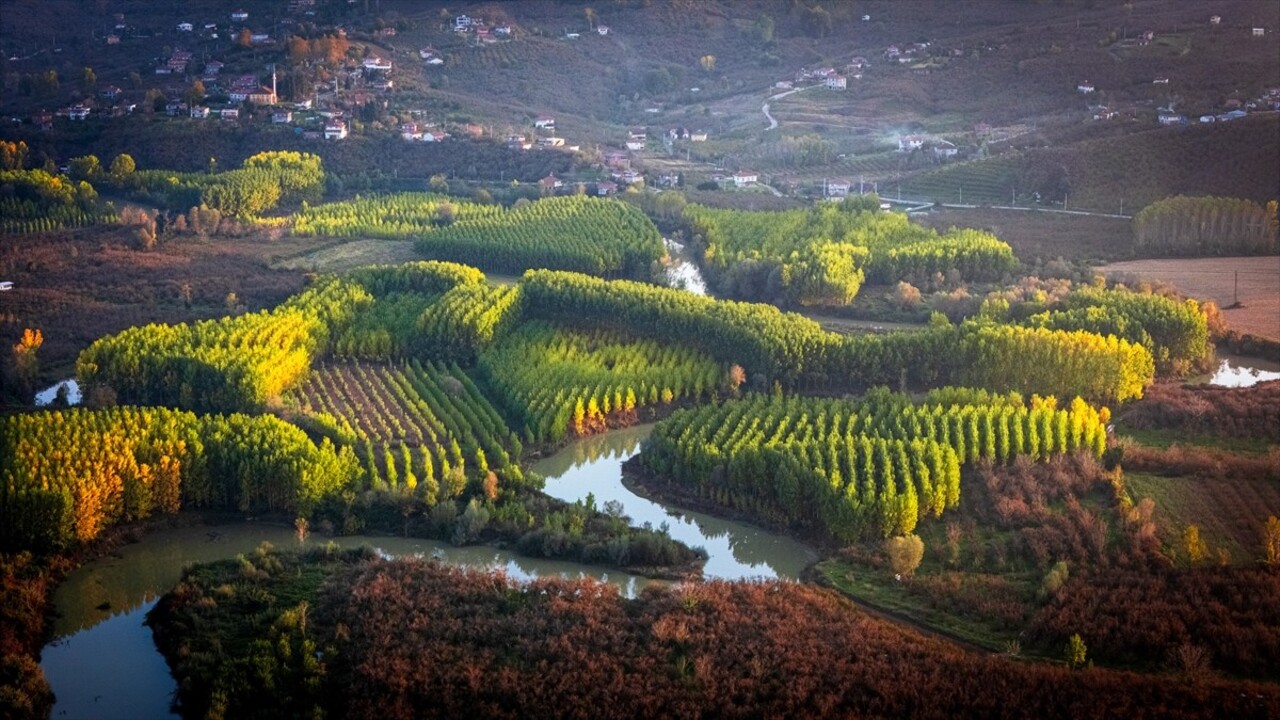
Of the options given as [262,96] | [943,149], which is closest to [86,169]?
[262,96]

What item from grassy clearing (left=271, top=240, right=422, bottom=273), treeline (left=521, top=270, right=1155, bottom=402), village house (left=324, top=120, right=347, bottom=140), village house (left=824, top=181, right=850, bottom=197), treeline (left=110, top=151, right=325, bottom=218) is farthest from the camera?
village house (left=324, top=120, right=347, bottom=140)

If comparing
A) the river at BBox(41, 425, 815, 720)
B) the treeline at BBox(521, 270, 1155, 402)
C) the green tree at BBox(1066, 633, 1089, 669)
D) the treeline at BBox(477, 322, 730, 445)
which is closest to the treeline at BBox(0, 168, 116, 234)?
the treeline at BBox(477, 322, 730, 445)

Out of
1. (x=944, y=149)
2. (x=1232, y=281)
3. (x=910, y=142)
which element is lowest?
(x=1232, y=281)

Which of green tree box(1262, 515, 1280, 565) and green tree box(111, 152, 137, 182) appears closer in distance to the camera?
green tree box(1262, 515, 1280, 565)

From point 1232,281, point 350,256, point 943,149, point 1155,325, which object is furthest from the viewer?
point 943,149

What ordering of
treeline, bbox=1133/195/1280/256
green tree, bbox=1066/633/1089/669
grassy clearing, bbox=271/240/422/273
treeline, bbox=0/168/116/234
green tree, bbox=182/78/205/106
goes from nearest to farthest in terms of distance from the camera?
green tree, bbox=1066/633/1089/669
treeline, bbox=1133/195/1280/256
grassy clearing, bbox=271/240/422/273
treeline, bbox=0/168/116/234
green tree, bbox=182/78/205/106

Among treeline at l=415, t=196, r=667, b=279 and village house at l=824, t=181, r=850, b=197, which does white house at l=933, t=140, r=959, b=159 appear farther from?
treeline at l=415, t=196, r=667, b=279

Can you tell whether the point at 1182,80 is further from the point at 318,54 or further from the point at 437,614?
the point at 437,614

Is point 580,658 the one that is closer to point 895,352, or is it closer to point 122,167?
point 895,352
